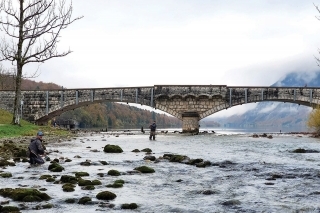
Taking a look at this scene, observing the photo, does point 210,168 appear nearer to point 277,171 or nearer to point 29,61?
point 277,171

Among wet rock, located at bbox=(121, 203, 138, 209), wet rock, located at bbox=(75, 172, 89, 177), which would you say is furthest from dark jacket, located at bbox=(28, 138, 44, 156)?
wet rock, located at bbox=(121, 203, 138, 209)

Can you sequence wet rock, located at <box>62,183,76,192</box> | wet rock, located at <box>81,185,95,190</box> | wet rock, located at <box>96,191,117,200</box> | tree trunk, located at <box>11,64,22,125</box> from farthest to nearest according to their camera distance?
1. tree trunk, located at <box>11,64,22,125</box>
2. wet rock, located at <box>81,185,95,190</box>
3. wet rock, located at <box>62,183,76,192</box>
4. wet rock, located at <box>96,191,117,200</box>

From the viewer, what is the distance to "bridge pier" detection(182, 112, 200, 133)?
58031 mm

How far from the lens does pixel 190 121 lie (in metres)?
58.3

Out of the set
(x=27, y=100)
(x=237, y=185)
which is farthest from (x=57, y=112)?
(x=237, y=185)

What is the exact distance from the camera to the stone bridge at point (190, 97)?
57375 mm

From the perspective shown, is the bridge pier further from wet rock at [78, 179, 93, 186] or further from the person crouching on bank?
wet rock at [78, 179, 93, 186]

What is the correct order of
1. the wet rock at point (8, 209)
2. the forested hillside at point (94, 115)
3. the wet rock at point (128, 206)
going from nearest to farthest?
the wet rock at point (8, 209)
the wet rock at point (128, 206)
the forested hillside at point (94, 115)

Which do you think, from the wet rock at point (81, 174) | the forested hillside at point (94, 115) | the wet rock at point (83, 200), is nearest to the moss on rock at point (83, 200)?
the wet rock at point (83, 200)

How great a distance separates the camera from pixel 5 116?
50.5 meters

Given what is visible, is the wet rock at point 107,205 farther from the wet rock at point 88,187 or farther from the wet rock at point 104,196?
the wet rock at point 88,187

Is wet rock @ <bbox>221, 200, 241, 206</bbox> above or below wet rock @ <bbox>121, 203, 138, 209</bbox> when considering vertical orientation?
above

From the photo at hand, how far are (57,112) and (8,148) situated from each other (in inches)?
Answer: 1728

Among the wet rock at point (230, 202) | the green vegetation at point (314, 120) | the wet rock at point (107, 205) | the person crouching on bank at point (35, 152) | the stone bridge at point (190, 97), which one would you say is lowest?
the wet rock at point (107, 205)
